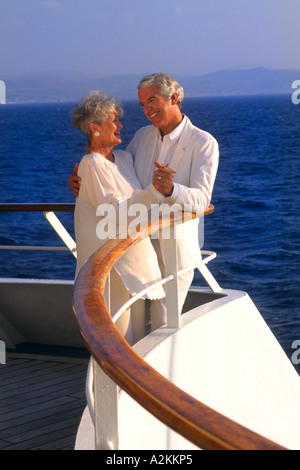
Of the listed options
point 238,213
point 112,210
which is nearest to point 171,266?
point 112,210

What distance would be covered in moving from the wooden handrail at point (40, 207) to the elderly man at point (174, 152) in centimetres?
60

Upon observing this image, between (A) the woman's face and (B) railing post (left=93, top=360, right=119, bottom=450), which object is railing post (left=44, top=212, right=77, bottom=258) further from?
(B) railing post (left=93, top=360, right=119, bottom=450)

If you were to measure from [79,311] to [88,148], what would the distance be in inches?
60.3

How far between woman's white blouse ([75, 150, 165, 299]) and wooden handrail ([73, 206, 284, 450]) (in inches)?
44.2

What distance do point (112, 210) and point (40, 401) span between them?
125cm

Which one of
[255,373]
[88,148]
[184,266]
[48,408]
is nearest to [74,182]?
[88,148]

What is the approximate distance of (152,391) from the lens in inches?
50.4

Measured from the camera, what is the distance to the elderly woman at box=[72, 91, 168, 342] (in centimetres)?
290

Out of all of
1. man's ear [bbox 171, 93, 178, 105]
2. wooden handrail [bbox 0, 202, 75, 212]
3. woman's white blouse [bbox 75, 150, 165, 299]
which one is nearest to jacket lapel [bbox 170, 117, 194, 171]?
man's ear [bbox 171, 93, 178, 105]

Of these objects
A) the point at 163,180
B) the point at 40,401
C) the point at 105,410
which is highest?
the point at 163,180

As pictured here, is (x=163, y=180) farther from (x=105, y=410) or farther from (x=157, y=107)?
(x=105, y=410)

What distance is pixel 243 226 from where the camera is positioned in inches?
1019

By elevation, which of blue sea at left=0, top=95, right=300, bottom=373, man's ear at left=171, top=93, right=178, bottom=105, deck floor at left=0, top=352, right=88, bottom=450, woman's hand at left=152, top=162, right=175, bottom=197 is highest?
man's ear at left=171, top=93, right=178, bottom=105
